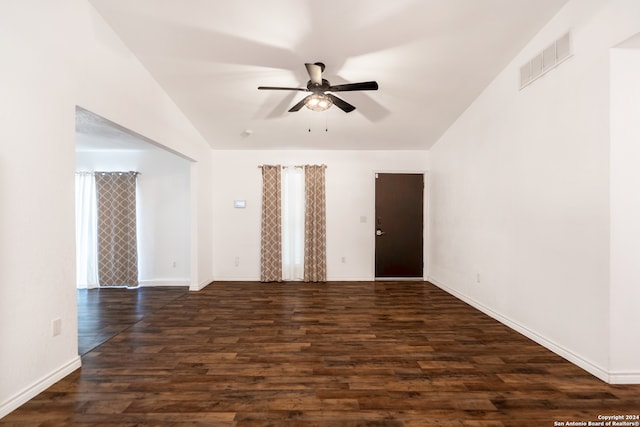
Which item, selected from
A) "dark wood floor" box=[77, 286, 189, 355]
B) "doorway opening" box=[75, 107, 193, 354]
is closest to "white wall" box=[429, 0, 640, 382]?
"dark wood floor" box=[77, 286, 189, 355]

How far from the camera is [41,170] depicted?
1.88 metres

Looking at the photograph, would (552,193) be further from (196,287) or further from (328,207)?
(196,287)

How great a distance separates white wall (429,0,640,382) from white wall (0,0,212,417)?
4.23m

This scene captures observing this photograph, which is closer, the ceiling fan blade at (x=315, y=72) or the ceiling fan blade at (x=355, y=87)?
the ceiling fan blade at (x=315, y=72)

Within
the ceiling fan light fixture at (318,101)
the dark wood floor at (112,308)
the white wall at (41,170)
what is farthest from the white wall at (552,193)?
the dark wood floor at (112,308)

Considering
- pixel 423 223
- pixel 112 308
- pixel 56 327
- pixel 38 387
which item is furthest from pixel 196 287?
pixel 423 223

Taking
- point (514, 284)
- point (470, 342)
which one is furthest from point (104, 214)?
point (514, 284)

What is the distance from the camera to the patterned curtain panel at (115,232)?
465 centimetres

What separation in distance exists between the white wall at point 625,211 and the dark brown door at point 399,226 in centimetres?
318

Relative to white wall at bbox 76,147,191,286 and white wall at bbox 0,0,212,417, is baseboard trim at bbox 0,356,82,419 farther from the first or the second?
white wall at bbox 76,147,191,286

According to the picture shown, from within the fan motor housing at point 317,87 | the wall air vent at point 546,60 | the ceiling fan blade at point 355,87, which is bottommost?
the ceiling fan blade at point 355,87

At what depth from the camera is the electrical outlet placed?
76.8 inches

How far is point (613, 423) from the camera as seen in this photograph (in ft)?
5.27

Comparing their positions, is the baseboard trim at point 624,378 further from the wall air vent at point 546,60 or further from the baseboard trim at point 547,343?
the wall air vent at point 546,60
